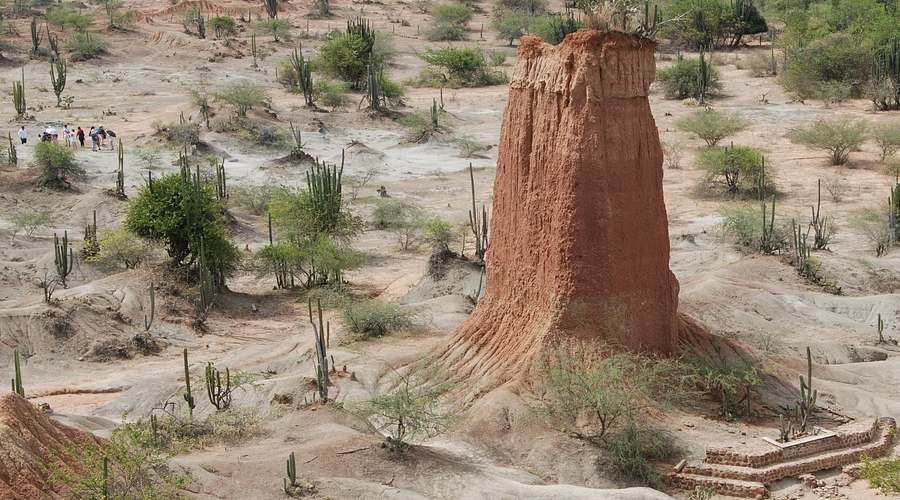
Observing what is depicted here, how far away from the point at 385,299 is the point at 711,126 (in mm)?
16875

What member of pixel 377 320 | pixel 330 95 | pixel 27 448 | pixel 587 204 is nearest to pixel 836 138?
pixel 330 95

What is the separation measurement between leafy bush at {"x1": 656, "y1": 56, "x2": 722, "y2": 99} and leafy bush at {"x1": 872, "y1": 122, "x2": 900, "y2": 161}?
9834 millimetres

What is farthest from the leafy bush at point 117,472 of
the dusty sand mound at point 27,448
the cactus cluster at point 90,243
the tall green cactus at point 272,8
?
the tall green cactus at point 272,8

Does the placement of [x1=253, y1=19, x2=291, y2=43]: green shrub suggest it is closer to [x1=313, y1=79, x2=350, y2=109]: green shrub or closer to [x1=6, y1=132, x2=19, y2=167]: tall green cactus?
[x1=313, y1=79, x2=350, y2=109]: green shrub

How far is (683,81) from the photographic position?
160 feet

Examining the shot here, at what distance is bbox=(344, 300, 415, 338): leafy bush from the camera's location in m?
21.9

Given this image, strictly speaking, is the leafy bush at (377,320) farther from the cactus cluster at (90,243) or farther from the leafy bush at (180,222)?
the cactus cluster at (90,243)

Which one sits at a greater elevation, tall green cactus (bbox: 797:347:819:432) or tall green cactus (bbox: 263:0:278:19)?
tall green cactus (bbox: 263:0:278:19)

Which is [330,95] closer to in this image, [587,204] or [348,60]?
[348,60]

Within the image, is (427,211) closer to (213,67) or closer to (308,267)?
(308,267)

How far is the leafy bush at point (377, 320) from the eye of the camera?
21906 millimetres

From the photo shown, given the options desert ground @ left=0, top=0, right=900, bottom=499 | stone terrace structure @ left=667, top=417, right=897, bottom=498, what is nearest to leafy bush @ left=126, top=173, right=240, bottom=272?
desert ground @ left=0, top=0, right=900, bottom=499

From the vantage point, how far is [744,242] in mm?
28328

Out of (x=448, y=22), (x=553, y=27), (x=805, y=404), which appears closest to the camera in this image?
(x=805, y=404)
